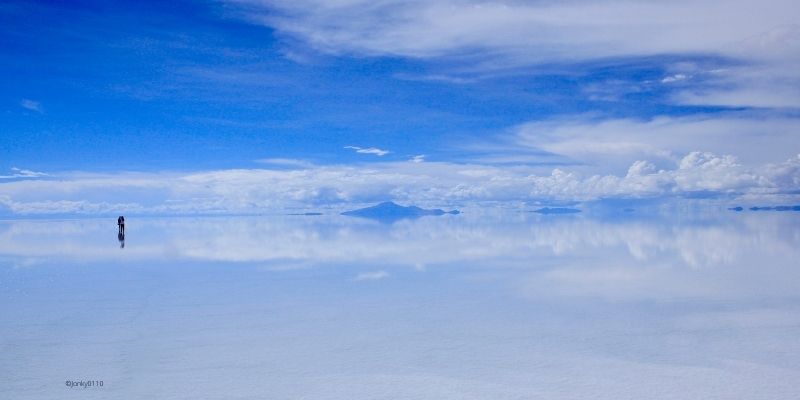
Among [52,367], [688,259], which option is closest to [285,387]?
[52,367]

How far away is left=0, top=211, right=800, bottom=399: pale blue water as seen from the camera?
10953mm

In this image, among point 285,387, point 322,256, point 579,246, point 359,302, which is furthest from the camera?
point 579,246

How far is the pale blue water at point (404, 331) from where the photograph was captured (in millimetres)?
10953

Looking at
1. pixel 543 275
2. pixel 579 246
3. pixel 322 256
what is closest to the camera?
pixel 543 275

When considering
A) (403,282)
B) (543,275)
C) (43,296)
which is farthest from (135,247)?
(543,275)

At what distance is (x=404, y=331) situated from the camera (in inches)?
594

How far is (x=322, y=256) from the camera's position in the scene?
34.9m

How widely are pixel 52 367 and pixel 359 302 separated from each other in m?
9.32

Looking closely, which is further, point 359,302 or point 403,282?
point 403,282

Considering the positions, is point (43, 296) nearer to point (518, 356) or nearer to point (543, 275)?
point (518, 356)

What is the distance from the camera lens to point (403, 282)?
2361cm

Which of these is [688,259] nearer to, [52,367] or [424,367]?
[424,367]

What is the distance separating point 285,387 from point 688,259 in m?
27.0

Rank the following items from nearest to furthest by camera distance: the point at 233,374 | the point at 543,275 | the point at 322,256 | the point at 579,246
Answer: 1. the point at 233,374
2. the point at 543,275
3. the point at 322,256
4. the point at 579,246
